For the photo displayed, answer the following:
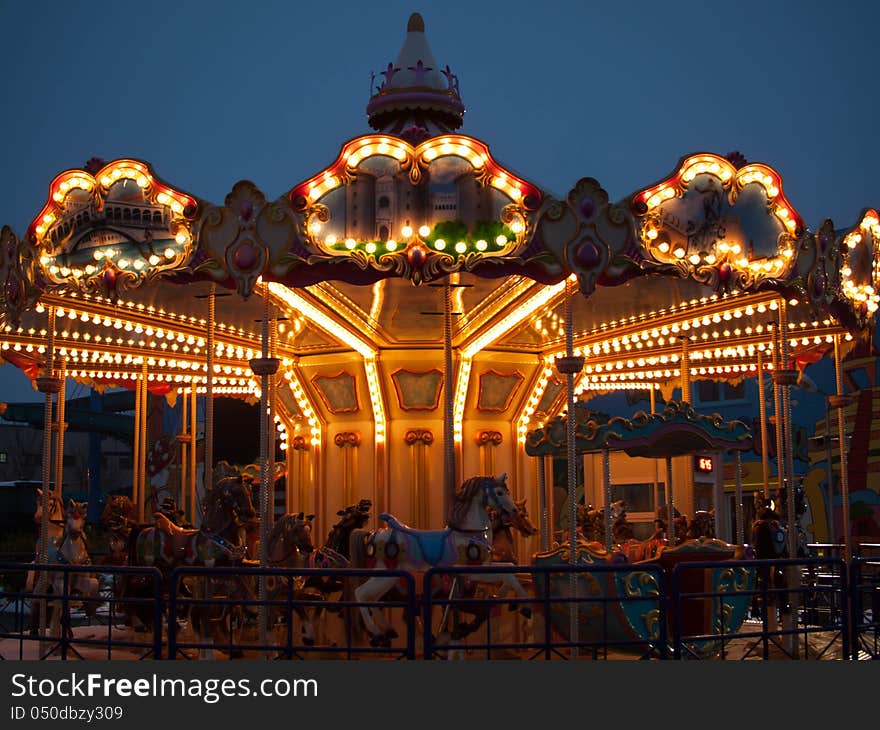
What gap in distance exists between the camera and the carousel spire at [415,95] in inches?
497

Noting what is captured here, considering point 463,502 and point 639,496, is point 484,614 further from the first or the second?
point 639,496

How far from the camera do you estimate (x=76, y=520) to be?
11852mm

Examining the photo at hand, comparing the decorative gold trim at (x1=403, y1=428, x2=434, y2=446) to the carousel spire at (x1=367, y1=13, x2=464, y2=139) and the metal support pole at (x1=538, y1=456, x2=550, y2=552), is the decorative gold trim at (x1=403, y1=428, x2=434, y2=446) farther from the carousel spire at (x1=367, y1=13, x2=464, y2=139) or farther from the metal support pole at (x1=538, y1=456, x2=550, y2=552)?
the carousel spire at (x1=367, y1=13, x2=464, y2=139)

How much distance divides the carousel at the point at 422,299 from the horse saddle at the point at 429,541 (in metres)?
0.40

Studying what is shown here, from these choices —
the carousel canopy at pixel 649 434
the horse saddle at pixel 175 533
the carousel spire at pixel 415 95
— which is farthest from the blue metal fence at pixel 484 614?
the carousel spire at pixel 415 95

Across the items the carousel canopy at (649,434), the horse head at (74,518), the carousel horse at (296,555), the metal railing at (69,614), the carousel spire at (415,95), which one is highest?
the carousel spire at (415,95)

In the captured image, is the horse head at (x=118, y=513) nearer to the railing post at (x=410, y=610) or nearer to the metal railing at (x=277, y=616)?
the metal railing at (x=277, y=616)

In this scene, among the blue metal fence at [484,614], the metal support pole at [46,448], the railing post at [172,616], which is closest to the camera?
the railing post at [172,616]

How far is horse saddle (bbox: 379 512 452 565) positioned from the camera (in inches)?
364

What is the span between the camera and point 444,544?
30.5 ft

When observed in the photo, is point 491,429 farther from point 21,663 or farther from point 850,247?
point 21,663

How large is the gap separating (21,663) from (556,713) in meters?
3.38

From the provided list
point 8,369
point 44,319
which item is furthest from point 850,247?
point 8,369

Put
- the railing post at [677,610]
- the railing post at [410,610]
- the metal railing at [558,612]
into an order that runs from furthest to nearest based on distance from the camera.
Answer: the metal railing at [558,612] → the railing post at [677,610] → the railing post at [410,610]
